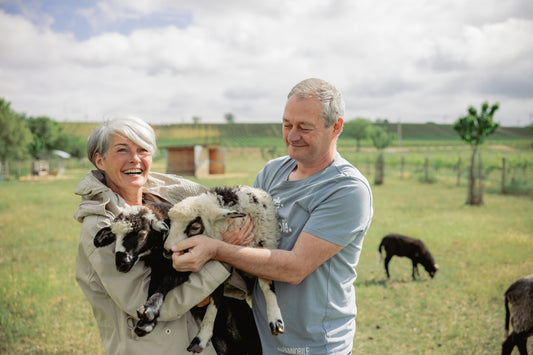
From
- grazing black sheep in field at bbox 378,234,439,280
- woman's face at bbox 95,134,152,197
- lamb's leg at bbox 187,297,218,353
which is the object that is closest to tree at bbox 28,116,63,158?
grazing black sheep in field at bbox 378,234,439,280

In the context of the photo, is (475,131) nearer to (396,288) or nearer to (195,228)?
(396,288)

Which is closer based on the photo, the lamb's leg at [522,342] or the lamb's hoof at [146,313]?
the lamb's hoof at [146,313]

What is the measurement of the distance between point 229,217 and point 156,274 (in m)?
0.73

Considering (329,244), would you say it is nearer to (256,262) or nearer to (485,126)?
(256,262)

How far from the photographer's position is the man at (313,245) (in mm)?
2521

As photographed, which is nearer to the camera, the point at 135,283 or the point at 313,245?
the point at 313,245

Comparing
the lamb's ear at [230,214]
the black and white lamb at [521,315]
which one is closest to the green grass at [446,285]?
the black and white lamb at [521,315]

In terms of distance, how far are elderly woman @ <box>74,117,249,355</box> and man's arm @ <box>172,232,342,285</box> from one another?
19cm

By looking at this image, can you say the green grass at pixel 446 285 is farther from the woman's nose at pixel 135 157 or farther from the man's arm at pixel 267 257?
the woman's nose at pixel 135 157

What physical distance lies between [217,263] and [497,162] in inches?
1600

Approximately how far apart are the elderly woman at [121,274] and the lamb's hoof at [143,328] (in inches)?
3.0

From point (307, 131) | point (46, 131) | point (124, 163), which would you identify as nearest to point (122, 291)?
point (124, 163)

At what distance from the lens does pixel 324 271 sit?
266cm

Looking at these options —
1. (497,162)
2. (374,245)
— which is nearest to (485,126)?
(374,245)
